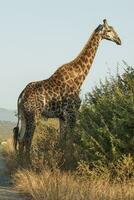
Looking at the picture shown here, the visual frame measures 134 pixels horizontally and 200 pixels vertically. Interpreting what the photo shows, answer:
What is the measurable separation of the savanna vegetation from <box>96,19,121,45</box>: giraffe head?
A: 3.01m

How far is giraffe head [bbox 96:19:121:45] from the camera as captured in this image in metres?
16.7

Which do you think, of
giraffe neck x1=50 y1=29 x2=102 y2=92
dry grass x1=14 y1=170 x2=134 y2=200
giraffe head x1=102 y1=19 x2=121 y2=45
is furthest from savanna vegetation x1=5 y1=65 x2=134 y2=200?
giraffe head x1=102 y1=19 x2=121 y2=45

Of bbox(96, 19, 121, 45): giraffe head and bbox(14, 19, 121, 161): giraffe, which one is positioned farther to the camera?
bbox(96, 19, 121, 45): giraffe head

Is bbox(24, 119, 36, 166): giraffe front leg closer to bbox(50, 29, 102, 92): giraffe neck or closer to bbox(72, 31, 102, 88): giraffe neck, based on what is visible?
bbox(50, 29, 102, 92): giraffe neck

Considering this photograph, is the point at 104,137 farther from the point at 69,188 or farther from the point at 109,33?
the point at 109,33

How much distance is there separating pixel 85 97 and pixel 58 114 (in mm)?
1384

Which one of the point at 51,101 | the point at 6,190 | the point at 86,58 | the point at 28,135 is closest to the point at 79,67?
the point at 86,58

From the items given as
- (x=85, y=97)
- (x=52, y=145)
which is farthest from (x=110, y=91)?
(x=52, y=145)

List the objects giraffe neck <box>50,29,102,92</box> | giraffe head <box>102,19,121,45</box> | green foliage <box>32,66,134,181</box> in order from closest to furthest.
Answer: green foliage <box>32,66,134,181</box> → giraffe neck <box>50,29,102,92</box> → giraffe head <box>102,19,121,45</box>

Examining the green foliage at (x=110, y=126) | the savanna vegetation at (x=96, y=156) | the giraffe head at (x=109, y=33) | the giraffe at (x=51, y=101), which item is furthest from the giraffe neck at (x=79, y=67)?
the green foliage at (x=110, y=126)

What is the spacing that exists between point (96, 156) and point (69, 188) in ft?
7.14

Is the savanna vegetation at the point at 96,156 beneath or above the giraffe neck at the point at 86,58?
beneath

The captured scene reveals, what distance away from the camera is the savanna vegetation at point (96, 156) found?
1045 centimetres

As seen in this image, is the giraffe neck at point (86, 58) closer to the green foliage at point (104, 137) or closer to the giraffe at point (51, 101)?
the giraffe at point (51, 101)
